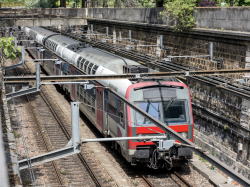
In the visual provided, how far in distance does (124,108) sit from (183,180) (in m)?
2.73

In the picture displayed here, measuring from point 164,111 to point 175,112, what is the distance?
0.37m

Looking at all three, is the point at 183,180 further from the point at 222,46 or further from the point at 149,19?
the point at 149,19

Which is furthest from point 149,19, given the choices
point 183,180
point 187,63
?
point 183,180

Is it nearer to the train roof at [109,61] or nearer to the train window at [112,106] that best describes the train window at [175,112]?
the train window at [112,106]

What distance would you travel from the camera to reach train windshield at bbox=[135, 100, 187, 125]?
34.7 ft

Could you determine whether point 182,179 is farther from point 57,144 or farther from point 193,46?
point 193,46

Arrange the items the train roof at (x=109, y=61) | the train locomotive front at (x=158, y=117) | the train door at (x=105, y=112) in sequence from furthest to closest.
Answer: the train roof at (x=109, y=61) → the train door at (x=105, y=112) → the train locomotive front at (x=158, y=117)

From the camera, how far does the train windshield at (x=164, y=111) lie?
416 inches

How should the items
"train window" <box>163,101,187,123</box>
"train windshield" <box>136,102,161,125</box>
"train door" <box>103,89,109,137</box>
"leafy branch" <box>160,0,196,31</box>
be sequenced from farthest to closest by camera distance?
"leafy branch" <box>160,0,196,31</box> < "train door" <box>103,89,109,137</box> < "train window" <box>163,101,187,123</box> < "train windshield" <box>136,102,161,125</box>

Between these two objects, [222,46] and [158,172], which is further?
[222,46]

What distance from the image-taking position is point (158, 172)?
1156 cm

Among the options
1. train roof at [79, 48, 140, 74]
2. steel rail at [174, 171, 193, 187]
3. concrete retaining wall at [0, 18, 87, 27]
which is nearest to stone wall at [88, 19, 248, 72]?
train roof at [79, 48, 140, 74]

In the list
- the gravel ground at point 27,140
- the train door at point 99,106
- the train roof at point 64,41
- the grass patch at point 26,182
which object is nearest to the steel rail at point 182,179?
the train door at point 99,106

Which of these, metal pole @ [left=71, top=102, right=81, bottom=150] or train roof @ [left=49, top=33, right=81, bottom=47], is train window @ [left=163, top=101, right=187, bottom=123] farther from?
train roof @ [left=49, top=33, right=81, bottom=47]
